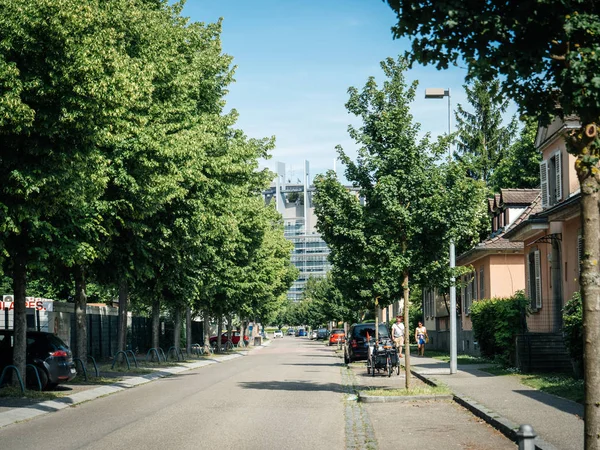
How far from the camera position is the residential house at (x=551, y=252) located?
2509cm

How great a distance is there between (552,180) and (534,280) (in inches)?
169

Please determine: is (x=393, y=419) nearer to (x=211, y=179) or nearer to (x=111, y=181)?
(x=111, y=181)

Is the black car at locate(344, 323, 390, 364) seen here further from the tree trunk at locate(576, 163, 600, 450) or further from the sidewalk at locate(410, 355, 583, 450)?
the tree trunk at locate(576, 163, 600, 450)

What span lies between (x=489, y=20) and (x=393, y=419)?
9265 millimetres

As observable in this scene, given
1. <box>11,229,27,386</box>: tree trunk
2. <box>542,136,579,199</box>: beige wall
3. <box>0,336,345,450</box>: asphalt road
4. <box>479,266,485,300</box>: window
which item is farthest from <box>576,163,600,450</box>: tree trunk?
<box>479,266,485,300</box>: window

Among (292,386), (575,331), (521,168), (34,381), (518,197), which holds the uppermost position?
(521,168)

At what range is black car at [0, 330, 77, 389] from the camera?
2089cm

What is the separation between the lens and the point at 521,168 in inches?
2188

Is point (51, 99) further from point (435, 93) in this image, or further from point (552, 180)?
point (552, 180)

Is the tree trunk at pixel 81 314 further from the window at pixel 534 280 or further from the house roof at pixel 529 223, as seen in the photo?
the window at pixel 534 280

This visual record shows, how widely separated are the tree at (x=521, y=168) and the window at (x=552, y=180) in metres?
24.6

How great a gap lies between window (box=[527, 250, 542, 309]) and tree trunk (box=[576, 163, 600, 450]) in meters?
23.1

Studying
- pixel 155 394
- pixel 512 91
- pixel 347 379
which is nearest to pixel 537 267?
pixel 347 379

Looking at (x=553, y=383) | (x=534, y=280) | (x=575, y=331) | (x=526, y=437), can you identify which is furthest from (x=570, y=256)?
(x=526, y=437)
